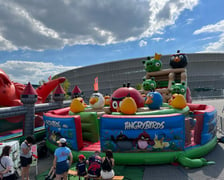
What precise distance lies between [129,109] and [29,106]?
15.0 feet

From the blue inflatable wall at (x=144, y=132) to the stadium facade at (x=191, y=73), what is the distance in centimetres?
4638

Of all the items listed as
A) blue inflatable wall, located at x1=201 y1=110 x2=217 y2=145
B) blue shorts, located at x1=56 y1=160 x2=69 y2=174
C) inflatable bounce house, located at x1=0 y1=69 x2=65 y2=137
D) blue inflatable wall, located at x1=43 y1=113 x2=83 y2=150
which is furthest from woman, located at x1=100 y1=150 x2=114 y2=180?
inflatable bounce house, located at x1=0 y1=69 x2=65 y2=137

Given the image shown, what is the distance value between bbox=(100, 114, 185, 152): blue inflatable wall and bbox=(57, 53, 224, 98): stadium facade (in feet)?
152

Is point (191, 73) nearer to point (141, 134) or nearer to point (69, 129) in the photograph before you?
point (141, 134)

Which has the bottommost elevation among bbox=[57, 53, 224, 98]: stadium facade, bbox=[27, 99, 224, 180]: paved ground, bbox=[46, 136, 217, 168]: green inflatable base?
bbox=[27, 99, 224, 180]: paved ground

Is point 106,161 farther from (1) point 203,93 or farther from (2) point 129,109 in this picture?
(1) point 203,93

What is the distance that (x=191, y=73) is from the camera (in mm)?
50250

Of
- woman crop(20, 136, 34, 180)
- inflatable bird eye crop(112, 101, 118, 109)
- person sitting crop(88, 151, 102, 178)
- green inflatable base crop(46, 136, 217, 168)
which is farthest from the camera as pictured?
inflatable bird eye crop(112, 101, 118, 109)

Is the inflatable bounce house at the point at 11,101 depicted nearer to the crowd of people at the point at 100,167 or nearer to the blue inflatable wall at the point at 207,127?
the crowd of people at the point at 100,167

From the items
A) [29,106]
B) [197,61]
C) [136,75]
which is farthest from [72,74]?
[29,106]

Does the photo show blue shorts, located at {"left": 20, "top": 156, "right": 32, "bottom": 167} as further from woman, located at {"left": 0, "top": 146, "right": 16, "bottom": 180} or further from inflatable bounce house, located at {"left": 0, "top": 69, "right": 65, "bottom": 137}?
inflatable bounce house, located at {"left": 0, "top": 69, "right": 65, "bottom": 137}

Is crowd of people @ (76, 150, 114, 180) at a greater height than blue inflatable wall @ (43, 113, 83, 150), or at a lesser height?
lesser

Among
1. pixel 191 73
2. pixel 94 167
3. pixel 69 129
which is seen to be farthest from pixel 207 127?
pixel 191 73

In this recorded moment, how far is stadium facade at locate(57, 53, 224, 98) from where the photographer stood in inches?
1945
